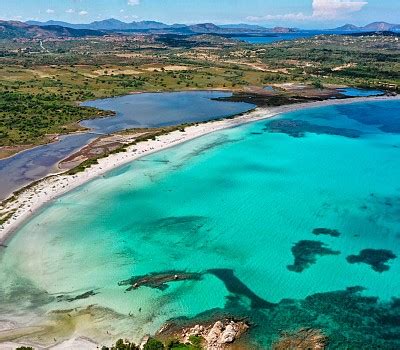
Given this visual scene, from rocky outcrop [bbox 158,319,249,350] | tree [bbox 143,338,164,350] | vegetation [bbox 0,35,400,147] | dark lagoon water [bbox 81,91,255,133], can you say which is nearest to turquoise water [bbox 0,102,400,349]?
rocky outcrop [bbox 158,319,249,350]

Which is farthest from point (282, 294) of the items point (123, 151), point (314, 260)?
point (123, 151)

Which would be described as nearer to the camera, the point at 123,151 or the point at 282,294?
the point at 282,294

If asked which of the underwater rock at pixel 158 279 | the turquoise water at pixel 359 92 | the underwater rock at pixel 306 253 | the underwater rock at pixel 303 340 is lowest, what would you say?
the underwater rock at pixel 303 340

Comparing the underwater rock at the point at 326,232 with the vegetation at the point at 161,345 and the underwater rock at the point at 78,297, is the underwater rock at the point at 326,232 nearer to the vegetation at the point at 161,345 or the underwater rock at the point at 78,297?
the vegetation at the point at 161,345

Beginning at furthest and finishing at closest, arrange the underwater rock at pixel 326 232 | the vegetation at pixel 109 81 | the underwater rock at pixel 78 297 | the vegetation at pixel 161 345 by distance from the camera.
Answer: the vegetation at pixel 109 81 < the underwater rock at pixel 326 232 < the underwater rock at pixel 78 297 < the vegetation at pixel 161 345

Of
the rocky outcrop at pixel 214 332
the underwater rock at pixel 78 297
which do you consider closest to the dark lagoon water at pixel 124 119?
the underwater rock at pixel 78 297

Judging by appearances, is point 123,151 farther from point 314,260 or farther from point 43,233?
point 314,260

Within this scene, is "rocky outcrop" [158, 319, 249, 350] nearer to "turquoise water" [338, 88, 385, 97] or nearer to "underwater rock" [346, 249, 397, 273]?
"underwater rock" [346, 249, 397, 273]
